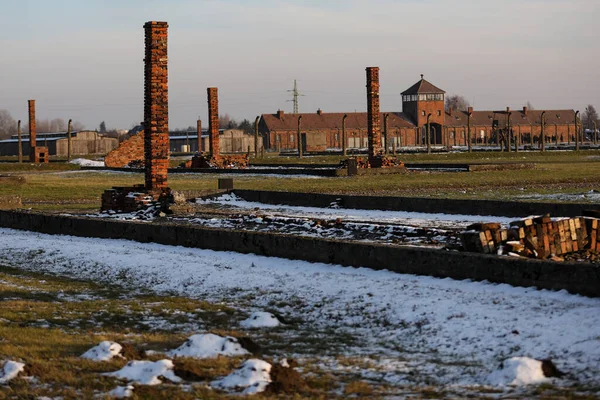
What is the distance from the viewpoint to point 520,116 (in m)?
108

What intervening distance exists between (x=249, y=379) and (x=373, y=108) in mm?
26568

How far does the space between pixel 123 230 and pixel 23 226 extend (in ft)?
10.6

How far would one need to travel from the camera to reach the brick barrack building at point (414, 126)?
98.1 meters

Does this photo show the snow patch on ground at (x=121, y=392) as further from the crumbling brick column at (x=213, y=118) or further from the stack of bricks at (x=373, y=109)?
the crumbling brick column at (x=213, y=118)

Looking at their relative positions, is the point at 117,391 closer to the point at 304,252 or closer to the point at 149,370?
the point at 149,370

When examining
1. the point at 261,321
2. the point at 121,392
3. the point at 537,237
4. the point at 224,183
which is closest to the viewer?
the point at 121,392

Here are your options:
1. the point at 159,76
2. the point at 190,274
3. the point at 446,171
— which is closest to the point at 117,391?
the point at 190,274

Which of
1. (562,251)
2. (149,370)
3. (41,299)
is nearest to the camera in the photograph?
(149,370)

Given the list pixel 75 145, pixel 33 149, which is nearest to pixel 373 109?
pixel 33 149

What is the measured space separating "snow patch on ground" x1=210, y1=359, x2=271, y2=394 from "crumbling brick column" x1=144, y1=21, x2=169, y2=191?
1303 centimetres

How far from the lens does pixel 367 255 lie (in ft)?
34.2

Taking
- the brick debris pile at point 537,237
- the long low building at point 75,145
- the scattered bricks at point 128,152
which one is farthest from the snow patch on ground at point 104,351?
the long low building at point 75,145

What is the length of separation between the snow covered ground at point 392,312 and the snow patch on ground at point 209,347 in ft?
1.24

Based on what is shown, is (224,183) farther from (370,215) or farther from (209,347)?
(209,347)
